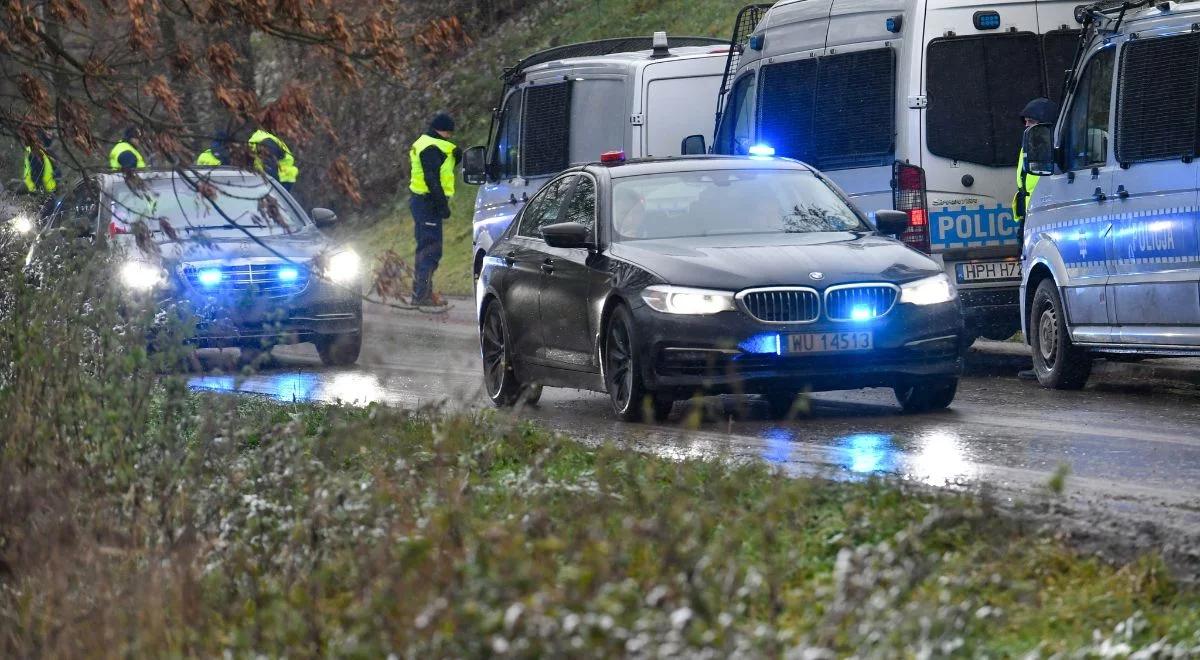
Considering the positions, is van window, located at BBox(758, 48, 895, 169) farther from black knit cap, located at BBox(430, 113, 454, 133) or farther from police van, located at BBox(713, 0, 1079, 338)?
black knit cap, located at BBox(430, 113, 454, 133)

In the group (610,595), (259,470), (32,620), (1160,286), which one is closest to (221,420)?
(259,470)

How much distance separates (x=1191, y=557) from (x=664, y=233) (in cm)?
569

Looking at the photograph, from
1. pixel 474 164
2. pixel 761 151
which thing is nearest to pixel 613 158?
pixel 761 151

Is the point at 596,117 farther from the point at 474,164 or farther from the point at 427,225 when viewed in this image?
the point at 427,225

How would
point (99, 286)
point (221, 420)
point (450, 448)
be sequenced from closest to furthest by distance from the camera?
point (450, 448) → point (221, 420) → point (99, 286)

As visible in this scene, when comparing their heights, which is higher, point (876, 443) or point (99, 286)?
point (99, 286)

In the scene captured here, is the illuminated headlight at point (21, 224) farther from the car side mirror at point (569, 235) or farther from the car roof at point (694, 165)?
the car roof at point (694, 165)

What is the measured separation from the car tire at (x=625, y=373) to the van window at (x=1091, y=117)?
300cm

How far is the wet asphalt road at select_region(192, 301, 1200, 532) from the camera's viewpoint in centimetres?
872

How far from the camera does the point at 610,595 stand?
437cm

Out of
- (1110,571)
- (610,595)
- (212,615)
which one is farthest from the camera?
(1110,571)

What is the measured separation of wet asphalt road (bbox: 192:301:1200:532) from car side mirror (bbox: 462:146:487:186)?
12.2ft

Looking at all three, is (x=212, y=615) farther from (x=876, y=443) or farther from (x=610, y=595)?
(x=876, y=443)

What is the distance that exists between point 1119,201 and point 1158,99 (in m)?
0.68
